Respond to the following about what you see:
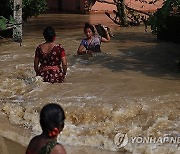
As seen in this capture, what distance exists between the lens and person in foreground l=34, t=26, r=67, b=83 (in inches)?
288

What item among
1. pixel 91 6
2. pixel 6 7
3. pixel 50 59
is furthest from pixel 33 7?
pixel 91 6

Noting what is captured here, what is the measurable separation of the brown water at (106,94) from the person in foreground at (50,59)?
384mm

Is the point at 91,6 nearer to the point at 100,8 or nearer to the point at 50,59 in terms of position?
the point at 100,8

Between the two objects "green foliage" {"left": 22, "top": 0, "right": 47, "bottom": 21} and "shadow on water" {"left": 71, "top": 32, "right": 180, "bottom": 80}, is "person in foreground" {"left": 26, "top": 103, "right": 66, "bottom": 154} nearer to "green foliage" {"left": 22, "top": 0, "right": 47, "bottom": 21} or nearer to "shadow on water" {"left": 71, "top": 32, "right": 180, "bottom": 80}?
"shadow on water" {"left": 71, "top": 32, "right": 180, "bottom": 80}

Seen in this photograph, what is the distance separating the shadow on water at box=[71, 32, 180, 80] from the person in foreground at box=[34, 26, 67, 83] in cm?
262

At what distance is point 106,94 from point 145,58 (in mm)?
3805

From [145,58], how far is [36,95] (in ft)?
14.1

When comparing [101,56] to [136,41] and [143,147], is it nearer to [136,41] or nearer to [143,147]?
[136,41]

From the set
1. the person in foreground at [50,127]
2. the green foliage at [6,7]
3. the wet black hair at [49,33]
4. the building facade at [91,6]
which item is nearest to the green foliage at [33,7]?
the green foliage at [6,7]

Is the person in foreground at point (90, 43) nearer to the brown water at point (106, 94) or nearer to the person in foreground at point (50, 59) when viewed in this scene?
the brown water at point (106, 94)

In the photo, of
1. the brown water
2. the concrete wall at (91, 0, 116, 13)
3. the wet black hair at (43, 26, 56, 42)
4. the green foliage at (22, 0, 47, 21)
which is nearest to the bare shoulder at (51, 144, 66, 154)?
the brown water

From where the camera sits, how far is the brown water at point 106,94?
20.8 feet

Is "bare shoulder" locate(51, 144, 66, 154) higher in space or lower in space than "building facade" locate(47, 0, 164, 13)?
lower

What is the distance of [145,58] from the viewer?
11.6 m
